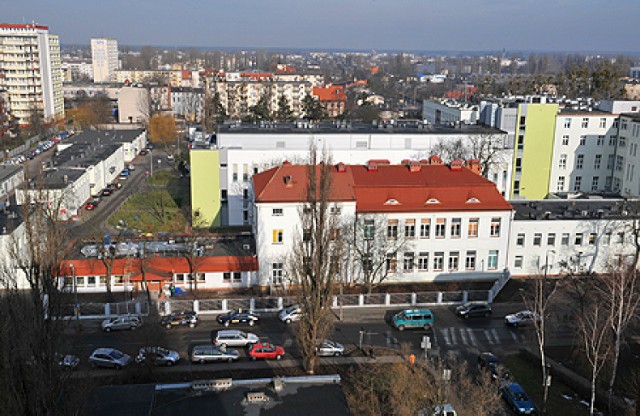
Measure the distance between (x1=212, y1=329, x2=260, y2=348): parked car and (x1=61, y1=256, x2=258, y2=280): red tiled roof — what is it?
7.25 metres

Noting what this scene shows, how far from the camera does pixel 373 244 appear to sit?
35.6 meters

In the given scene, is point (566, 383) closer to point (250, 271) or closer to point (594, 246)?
point (594, 246)

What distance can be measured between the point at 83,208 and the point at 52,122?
53.6 metres

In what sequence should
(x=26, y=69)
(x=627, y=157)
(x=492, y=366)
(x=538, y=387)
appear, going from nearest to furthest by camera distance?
(x=538, y=387)
(x=492, y=366)
(x=627, y=157)
(x=26, y=69)

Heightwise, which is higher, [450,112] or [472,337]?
[450,112]

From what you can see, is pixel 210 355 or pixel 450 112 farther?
pixel 450 112

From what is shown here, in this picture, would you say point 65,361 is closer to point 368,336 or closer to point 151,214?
point 368,336

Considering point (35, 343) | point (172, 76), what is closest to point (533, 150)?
point (35, 343)

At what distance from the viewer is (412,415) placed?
21219 mm

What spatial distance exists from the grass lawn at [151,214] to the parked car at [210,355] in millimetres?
21420

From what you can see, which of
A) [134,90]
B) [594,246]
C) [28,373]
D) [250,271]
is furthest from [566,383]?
[134,90]

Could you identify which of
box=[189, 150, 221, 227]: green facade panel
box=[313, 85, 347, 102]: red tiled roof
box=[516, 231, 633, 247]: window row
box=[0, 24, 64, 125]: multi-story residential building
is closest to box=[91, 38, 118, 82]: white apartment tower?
box=[0, 24, 64, 125]: multi-story residential building

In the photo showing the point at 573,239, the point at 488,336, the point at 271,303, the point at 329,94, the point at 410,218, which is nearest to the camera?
the point at 488,336

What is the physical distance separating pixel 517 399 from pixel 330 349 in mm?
8367
